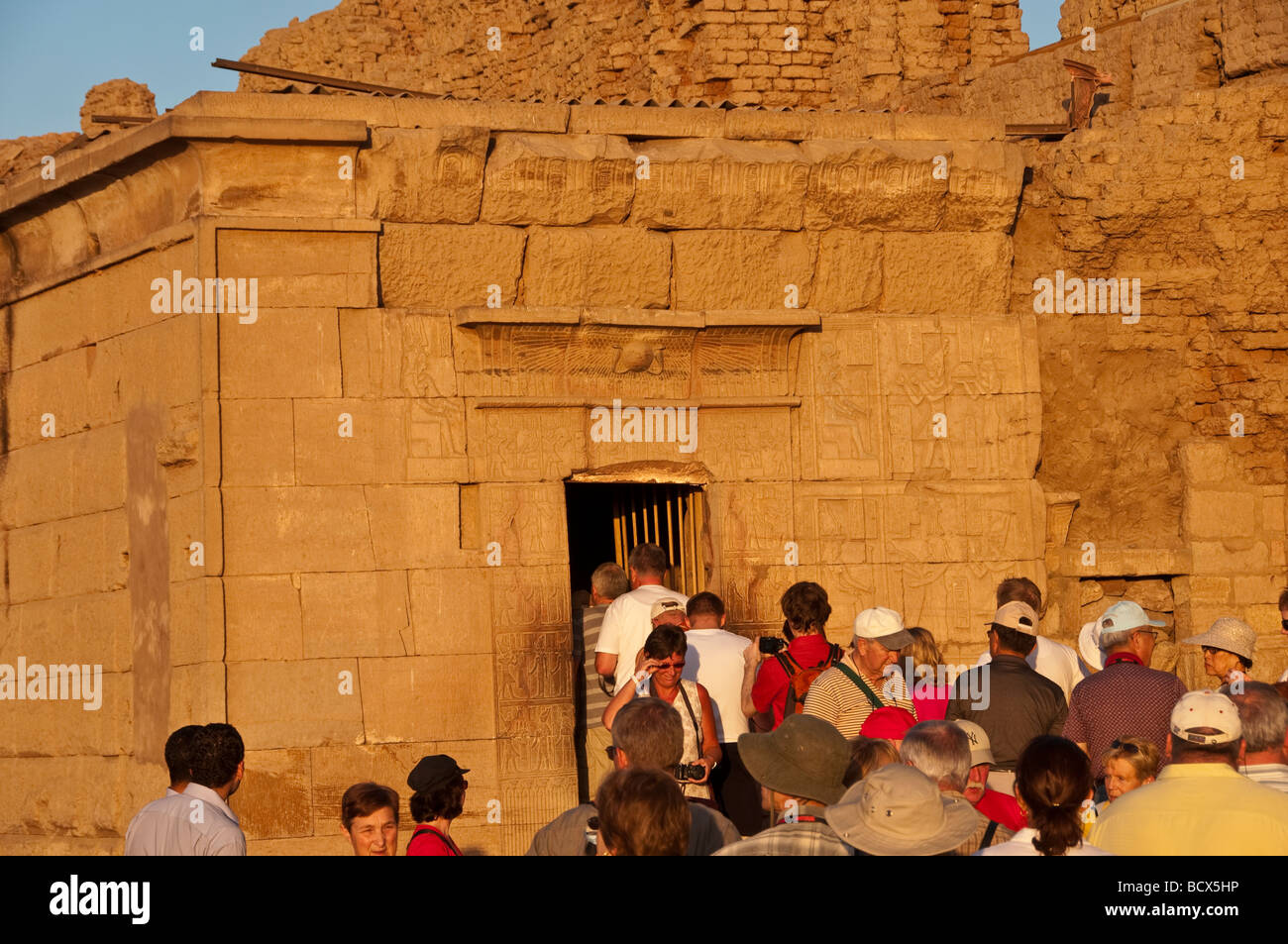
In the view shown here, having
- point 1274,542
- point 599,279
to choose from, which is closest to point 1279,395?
point 1274,542

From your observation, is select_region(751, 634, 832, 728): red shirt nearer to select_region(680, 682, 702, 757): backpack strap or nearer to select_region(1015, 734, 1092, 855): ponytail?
select_region(680, 682, 702, 757): backpack strap

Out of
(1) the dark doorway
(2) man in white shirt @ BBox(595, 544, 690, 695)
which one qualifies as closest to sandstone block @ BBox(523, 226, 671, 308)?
(1) the dark doorway

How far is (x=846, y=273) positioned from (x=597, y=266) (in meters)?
1.39

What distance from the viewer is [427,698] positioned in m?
8.41

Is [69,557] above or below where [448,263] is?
below

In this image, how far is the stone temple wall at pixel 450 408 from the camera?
8.34 meters

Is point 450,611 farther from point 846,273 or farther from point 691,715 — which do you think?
point 846,273

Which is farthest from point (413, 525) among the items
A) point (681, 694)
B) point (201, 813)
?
point (201, 813)

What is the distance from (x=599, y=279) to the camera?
9016mm

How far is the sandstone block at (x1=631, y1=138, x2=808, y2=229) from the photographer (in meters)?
8.99

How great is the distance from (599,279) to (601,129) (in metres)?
0.80

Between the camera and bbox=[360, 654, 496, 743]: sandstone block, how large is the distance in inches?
94.2

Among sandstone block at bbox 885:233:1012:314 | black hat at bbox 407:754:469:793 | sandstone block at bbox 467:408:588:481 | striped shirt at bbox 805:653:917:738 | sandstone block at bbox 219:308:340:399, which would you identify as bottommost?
black hat at bbox 407:754:469:793
